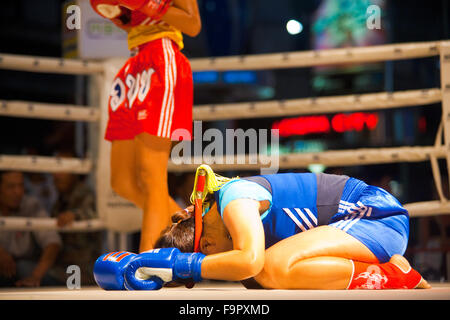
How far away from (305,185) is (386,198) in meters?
0.25

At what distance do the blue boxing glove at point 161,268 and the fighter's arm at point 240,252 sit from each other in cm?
3

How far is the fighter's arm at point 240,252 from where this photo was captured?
1452 mm

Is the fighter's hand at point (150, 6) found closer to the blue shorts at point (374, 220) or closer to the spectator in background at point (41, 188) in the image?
the blue shorts at point (374, 220)

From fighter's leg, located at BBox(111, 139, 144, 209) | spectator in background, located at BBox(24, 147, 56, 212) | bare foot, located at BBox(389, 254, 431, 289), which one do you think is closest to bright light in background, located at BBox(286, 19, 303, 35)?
spectator in background, located at BBox(24, 147, 56, 212)

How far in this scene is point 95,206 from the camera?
116 inches

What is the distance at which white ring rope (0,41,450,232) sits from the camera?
2734 mm

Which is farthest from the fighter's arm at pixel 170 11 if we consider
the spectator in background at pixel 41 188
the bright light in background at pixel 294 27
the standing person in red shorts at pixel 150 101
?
the bright light in background at pixel 294 27

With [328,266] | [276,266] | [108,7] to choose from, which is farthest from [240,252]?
[108,7]

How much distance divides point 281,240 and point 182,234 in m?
0.28

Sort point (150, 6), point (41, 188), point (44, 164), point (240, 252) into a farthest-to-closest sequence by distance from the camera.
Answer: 1. point (41, 188)
2. point (44, 164)
3. point (150, 6)
4. point (240, 252)

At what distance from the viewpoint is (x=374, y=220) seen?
5.80 feet

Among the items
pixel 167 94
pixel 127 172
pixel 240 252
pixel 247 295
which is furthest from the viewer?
pixel 127 172

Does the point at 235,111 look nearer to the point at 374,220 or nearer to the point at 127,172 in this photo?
the point at 127,172

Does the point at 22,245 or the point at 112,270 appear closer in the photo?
the point at 112,270
